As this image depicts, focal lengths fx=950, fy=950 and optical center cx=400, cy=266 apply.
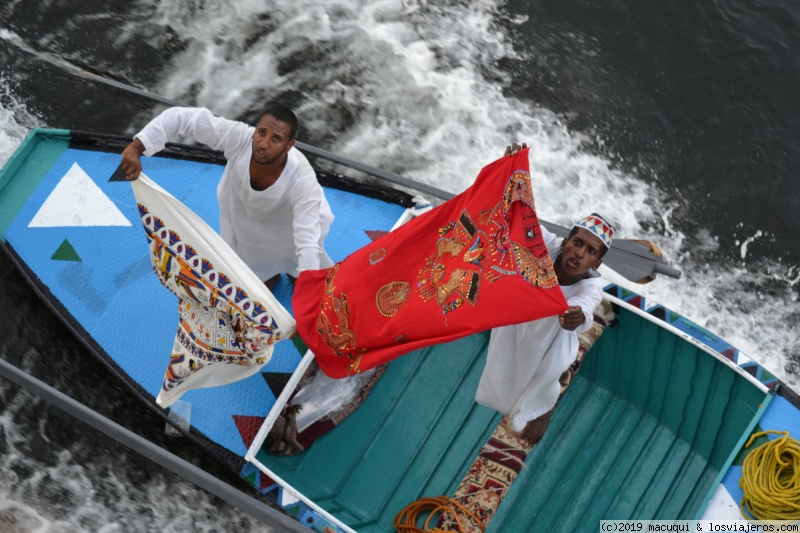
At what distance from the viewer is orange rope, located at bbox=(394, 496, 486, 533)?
14.7 feet

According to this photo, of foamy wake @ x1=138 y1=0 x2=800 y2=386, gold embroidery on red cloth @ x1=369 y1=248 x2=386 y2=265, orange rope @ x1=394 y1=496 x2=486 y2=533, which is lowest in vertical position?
orange rope @ x1=394 y1=496 x2=486 y2=533

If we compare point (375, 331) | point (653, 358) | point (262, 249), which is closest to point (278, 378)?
point (262, 249)

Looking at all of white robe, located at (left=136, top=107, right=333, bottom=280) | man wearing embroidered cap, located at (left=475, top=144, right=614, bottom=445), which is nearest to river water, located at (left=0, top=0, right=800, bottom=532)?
man wearing embroidered cap, located at (left=475, top=144, right=614, bottom=445)

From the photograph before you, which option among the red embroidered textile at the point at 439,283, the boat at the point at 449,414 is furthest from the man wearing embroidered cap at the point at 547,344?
the boat at the point at 449,414

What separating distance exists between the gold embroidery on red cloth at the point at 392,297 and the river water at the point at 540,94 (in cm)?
345

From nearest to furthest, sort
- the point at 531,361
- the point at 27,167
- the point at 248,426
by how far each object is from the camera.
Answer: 1. the point at 531,361
2. the point at 248,426
3. the point at 27,167

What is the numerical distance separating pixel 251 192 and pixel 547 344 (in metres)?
1.50

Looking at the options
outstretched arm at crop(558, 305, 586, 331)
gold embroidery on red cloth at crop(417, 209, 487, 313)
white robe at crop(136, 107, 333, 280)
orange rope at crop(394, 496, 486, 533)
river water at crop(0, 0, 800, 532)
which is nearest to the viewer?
outstretched arm at crop(558, 305, 586, 331)

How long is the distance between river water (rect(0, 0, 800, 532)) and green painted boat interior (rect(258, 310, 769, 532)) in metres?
2.23

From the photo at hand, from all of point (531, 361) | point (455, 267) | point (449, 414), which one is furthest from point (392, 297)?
point (449, 414)

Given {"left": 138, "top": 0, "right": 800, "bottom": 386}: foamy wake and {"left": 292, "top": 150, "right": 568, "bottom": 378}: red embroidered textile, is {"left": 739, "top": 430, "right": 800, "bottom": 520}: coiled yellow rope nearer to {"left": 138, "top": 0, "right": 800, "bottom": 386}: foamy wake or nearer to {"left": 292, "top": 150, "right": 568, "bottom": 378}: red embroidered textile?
{"left": 292, "top": 150, "right": 568, "bottom": 378}: red embroidered textile

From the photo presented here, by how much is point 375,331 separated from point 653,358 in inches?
65.7

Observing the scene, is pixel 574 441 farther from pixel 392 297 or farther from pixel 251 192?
pixel 251 192

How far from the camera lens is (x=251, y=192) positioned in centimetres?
430
